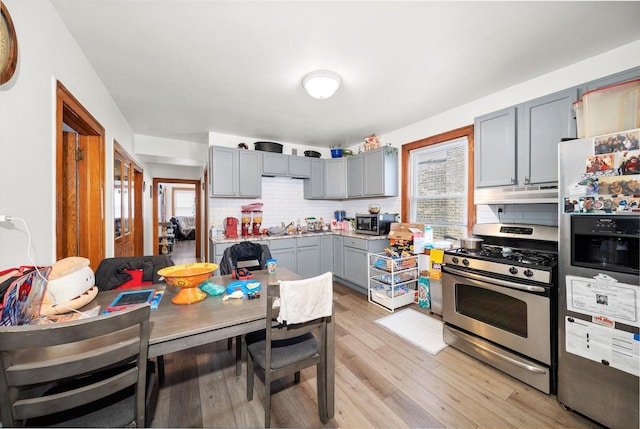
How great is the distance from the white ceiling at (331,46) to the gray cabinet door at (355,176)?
4.06ft

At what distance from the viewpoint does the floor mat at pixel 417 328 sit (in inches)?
89.7

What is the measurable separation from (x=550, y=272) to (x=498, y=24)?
179 centimetres

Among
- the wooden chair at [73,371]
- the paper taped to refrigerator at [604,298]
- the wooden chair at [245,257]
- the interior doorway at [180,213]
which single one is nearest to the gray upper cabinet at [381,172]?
the wooden chair at [245,257]

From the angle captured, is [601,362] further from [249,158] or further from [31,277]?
[249,158]

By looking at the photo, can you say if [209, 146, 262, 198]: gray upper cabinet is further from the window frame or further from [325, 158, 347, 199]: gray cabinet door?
the window frame

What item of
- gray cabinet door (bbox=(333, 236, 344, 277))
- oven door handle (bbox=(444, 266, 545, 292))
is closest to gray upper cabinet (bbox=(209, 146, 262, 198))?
gray cabinet door (bbox=(333, 236, 344, 277))

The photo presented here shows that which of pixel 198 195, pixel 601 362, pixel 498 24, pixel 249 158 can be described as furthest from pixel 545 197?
pixel 198 195

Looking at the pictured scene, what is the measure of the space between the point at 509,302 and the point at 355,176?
284 cm

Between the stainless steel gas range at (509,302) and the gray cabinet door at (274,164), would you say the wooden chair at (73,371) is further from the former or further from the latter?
the gray cabinet door at (274,164)

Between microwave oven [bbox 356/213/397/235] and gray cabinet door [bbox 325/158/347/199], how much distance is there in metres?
0.73

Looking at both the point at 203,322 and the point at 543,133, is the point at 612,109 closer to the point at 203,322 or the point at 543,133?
the point at 543,133

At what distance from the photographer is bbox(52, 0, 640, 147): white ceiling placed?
59.7 inches

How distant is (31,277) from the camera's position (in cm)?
106

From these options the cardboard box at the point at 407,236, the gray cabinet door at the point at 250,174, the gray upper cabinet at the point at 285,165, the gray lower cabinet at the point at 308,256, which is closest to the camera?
the cardboard box at the point at 407,236
